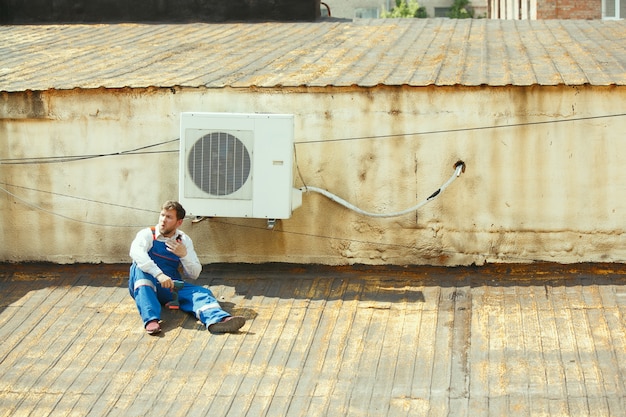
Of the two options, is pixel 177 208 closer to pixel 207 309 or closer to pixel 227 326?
pixel 207 309

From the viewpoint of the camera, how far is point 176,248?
9188 millimetres

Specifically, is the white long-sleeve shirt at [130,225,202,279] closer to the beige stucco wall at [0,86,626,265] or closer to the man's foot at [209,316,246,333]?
the man's foot at [209,316,246,333]

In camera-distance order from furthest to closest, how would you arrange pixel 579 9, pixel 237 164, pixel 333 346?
pixel 579 9 < pixel 237 164 < pixel 333 346

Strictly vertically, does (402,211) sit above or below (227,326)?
above

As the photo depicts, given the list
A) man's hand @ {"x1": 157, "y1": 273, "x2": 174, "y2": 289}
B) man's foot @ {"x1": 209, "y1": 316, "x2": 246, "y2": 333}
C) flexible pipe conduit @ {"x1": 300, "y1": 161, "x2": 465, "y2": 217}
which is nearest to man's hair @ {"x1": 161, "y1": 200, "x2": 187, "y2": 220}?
man's hand @ {"x1": 157, "y1": 273, "x2": 174, "y2": 289}

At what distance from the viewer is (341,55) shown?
12.0 meters

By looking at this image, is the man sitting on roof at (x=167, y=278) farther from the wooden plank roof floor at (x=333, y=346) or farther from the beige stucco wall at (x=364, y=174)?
the beige stucco wall at (x=364, y=174)

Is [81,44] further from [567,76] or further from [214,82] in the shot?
[567,76]

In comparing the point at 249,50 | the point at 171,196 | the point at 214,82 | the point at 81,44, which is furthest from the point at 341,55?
the point at 81,44

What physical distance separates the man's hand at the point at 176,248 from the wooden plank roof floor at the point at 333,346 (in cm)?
57

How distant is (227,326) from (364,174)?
7.27 ft

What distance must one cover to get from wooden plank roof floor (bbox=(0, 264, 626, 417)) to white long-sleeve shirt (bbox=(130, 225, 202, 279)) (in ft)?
1.45

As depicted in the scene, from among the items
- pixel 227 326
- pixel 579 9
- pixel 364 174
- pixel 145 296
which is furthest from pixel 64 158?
pixel 579 9

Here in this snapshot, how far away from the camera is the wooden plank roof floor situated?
7.72 m
